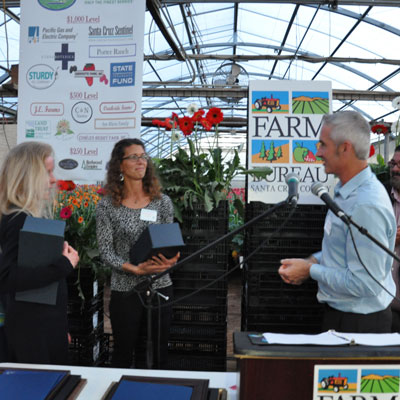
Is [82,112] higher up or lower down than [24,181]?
higher up

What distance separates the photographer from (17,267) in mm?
1591

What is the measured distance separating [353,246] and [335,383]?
0.67 meters

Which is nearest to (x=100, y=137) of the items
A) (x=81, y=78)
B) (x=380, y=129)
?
(x=81, y=78)

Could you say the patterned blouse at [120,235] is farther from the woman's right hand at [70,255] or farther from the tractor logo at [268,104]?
the tractor logo at [268,104]

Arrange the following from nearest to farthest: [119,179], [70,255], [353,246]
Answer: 1. [353,246]
2. [70,255]
3. [119,179]

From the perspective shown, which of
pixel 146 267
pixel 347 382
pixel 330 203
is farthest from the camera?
pixel 146 267

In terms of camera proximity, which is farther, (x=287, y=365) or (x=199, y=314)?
(x=199, y=314)

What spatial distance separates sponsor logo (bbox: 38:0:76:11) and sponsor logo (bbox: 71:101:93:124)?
696 millimetres

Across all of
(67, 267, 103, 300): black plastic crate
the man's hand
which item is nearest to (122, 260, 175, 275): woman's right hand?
the man's hand

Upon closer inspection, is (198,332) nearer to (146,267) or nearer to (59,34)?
(146,267)

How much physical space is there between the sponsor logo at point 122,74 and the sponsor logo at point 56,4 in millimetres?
561

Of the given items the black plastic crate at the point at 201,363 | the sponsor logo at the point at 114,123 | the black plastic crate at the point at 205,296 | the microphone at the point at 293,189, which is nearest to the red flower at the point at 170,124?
the sponsor logo at the point at 114,123

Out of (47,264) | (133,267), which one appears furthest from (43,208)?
(133,267)

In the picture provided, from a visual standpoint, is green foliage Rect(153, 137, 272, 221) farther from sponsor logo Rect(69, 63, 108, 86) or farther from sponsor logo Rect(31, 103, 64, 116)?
sponsor logo Rect(31, 103, 64, 116)
